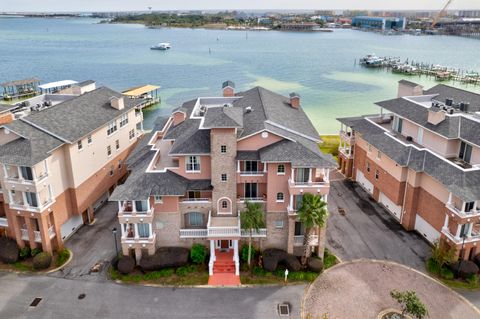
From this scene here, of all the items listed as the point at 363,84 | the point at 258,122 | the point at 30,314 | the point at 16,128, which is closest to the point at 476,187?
the point at 258,122

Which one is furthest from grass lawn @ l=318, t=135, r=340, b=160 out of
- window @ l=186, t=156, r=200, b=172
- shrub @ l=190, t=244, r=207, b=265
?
shrub @ l=190, t=244, r=207, b=265

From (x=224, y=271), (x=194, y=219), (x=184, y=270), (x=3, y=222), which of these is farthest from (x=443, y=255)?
(x=3, y=222)

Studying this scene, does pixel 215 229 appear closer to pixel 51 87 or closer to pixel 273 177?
pixel 273 177

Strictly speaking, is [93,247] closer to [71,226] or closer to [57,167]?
[71,226]

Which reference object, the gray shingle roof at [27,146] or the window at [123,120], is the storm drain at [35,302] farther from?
the window at [123,120]

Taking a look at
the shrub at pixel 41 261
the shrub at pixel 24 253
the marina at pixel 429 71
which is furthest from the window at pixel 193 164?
the marina at pixel 429 71

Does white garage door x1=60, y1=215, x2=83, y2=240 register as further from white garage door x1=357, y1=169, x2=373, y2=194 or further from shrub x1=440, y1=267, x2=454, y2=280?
shrub x1=440, y1=267, x2=454, y2=280

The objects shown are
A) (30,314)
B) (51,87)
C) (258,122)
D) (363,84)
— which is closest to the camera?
(30,314)
